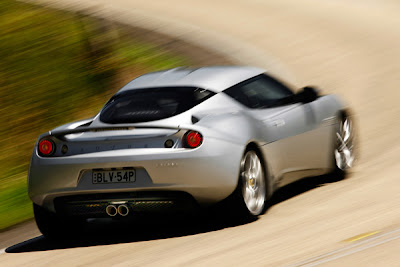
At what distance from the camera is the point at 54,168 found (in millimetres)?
7988

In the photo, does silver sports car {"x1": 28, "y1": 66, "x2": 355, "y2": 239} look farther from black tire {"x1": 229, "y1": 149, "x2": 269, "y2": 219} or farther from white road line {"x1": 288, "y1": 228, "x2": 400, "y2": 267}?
white road line {"x1": 288, "y1": 228, "x2": 400, "y2": 267}

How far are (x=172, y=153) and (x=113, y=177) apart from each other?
0.56 m

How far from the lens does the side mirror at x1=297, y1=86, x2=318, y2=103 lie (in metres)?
9.18

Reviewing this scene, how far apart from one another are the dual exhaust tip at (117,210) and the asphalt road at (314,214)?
240 mm

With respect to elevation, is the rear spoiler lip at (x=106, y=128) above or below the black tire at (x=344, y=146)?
above

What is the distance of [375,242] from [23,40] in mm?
10181

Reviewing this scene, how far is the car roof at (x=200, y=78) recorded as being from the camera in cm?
854

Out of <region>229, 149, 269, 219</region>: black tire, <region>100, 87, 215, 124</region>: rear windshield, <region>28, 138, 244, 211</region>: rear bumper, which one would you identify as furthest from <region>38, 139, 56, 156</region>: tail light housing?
<region>229, 149, 269, 219</region>: black tire

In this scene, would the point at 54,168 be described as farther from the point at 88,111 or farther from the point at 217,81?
the point at 88,111

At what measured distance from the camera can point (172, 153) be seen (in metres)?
7.62

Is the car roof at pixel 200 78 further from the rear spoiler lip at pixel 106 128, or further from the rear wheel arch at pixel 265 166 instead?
the rear spoiler lip at pixel 106 128

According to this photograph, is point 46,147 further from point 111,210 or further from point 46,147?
point 111,210

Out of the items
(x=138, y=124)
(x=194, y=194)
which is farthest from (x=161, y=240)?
(x=138, y=124)

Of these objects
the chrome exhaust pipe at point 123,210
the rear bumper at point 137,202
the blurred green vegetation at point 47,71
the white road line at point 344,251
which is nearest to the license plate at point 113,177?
the rear bumper at point 137,202
